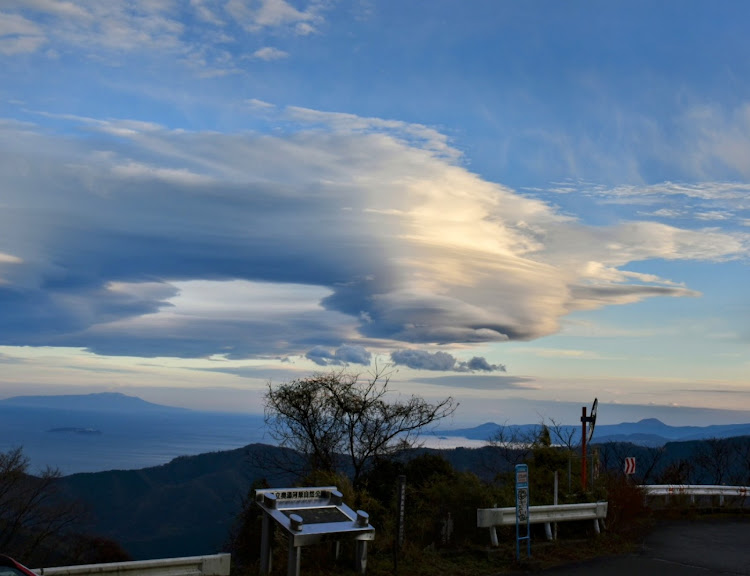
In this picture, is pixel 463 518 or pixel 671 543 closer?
pixel 463 518

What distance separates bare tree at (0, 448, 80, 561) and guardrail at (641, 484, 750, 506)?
3198 cm

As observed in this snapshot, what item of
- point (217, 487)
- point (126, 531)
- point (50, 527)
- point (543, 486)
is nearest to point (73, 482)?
point (126, 531)

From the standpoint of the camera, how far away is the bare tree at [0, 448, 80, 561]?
3875 centimetres

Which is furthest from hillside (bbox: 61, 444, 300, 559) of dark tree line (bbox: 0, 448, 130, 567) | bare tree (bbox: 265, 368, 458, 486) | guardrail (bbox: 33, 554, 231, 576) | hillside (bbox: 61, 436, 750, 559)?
guardrail (bbox: 33, 554, 231, 576)

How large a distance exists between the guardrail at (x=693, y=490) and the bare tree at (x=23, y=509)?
32.0 m

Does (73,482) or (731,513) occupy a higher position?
(731,513)

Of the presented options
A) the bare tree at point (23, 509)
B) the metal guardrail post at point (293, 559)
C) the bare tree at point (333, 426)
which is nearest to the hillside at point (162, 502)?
the bare tree at point (23, 509)

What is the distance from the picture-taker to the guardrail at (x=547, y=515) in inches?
505

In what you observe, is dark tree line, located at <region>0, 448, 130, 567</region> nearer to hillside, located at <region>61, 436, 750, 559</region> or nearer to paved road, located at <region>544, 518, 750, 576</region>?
paved road, located at <region>544, 518, 750, 576</region>

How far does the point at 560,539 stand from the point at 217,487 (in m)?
147

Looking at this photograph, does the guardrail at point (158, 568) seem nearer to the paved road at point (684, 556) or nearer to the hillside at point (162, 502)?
the paved road at point (684, 556)

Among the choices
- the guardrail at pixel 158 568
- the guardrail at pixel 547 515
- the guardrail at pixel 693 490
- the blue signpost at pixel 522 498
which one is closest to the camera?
the guardrail at pixel 158 568

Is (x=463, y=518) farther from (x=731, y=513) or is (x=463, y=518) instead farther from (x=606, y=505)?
(x=731, y=513)

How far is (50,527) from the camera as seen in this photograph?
41.5m
